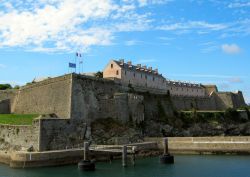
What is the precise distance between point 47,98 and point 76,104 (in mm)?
4876

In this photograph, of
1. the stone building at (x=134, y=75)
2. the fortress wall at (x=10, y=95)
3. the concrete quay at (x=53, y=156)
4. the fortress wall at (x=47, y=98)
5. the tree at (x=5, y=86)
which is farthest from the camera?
the tree at (x=5, y=86)

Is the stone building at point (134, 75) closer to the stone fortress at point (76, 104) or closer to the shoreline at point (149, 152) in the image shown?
the stone fortress at point (76, 104)

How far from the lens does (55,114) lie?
35.3 m

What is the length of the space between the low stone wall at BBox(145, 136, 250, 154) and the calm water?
2232 mm

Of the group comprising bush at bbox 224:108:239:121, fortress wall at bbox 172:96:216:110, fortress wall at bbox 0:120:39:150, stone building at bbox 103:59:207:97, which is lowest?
fortress wall at bbox 0:120:39:150

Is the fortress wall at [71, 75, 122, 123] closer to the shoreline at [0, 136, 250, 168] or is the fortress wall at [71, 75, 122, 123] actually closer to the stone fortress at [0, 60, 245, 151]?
the stone fortress at [0, 60, 245, 151]

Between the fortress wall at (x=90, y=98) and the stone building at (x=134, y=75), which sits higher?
the stone building at (x=134, y=75)

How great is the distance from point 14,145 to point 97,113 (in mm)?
8726

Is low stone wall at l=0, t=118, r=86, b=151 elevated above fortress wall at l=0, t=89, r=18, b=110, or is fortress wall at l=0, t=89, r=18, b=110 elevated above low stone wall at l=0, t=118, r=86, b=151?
Answer: fortress wall at l=0, t=89, r=18, b=110

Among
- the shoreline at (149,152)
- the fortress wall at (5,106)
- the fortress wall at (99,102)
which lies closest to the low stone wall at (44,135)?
the shoreline at (149,152)

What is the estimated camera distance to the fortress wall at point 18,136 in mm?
29797

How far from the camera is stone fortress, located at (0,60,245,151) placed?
100 ft

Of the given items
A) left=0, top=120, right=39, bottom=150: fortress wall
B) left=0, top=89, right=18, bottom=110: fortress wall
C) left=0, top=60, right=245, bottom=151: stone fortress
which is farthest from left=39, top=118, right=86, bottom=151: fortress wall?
left=0, top=89, right=18, bottom=110: fortress wall

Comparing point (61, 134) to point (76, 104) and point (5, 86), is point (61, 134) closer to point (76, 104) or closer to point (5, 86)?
point (76, 104)
